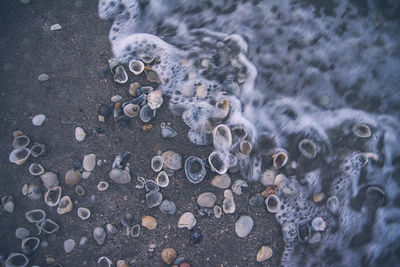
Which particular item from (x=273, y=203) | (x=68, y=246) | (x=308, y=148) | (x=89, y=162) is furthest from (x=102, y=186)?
(x=308, y=148)

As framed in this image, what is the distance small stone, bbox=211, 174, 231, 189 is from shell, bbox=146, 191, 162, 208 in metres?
0.52

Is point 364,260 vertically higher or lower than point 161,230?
higher

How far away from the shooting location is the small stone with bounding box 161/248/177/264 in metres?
2.00

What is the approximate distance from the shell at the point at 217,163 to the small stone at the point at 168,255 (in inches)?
31.9

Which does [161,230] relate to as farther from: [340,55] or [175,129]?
[340,55]

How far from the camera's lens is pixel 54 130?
7.07 feet

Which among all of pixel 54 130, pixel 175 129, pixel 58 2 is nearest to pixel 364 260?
pixel 175 129

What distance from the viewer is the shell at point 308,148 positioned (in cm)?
222

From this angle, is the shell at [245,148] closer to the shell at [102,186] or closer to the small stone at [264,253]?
the small stone at [264,253]

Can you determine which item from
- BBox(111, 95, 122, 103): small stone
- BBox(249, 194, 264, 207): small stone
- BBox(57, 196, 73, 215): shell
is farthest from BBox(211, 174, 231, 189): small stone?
BBox(57, 196, 73, 215): shell

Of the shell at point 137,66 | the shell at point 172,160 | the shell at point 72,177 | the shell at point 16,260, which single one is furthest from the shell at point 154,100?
the shell at point 16,260

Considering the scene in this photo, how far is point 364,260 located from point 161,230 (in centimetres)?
196

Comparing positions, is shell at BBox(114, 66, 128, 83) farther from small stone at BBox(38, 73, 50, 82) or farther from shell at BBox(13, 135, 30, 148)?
shell at BBox(13, 135, 30, 148)

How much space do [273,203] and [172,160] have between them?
1.02 meters
